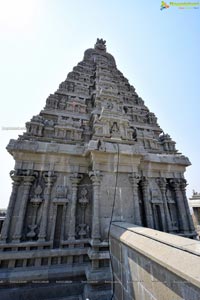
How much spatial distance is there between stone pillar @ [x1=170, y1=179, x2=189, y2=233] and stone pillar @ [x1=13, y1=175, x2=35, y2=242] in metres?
7.27

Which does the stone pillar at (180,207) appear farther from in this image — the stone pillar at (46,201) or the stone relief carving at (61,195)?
the stone pillar at (46,201)

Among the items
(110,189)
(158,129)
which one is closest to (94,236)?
(110,189)

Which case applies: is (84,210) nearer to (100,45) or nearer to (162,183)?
(162,183)

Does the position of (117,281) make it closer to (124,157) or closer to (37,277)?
(37,277)

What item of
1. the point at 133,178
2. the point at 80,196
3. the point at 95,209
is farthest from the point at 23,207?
the point at 133,178

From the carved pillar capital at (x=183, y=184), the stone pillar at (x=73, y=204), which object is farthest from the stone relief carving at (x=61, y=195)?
the carved pillar capital at (x=183, y=184)

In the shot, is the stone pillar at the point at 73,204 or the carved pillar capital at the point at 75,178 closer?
the stone pillar at the point at 73,204

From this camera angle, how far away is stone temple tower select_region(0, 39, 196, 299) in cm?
467

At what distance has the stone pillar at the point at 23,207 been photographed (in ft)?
16.5

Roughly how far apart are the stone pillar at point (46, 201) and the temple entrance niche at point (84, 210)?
127cm

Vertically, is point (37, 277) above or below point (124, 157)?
below

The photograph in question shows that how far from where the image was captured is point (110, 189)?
538 cm

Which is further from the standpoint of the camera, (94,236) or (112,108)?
(112,108)

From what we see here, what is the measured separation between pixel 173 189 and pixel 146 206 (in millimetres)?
2384
